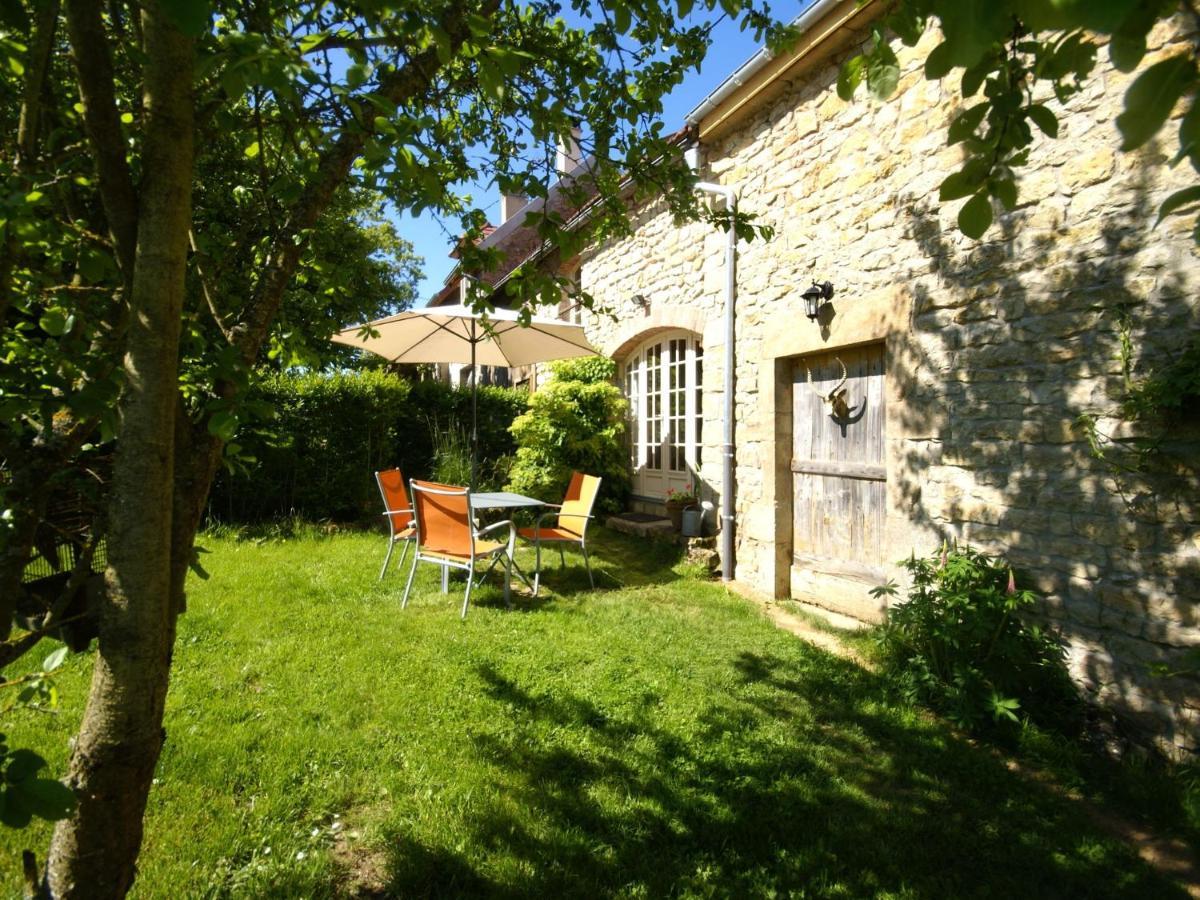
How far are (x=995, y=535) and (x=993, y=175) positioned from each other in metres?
3.13

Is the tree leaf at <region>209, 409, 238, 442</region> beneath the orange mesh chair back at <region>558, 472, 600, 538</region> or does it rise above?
above

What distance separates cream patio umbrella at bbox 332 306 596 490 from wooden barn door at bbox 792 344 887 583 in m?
2.22

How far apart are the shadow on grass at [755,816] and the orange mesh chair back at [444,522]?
1.52m

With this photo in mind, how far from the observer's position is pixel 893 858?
2.28m

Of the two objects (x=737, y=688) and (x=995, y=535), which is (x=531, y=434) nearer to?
(x=737, y=688)

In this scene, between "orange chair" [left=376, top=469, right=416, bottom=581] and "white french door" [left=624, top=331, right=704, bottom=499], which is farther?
"white french door" [left=624, top=331, right=704, bottom=499]

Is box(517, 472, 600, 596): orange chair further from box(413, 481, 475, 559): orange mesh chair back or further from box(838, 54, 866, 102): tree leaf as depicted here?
box(838, 54, 866, 102): tree leaf

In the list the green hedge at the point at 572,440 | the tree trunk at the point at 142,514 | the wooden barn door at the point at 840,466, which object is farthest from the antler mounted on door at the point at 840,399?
the tree trunk at the point at 142,514

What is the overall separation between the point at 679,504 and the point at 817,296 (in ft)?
9.26

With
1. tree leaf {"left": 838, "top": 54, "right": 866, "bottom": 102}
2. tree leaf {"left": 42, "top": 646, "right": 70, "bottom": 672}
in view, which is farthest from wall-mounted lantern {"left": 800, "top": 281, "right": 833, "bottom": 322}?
tree leaf {"left": 42, "top": 646, "right": 70, "bottom": 672}

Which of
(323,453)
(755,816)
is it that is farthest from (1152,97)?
(323,453)

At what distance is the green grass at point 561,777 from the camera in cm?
215

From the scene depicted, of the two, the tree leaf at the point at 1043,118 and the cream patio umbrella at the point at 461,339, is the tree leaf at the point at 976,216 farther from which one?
the cream patio umbrella at the point at 461,339

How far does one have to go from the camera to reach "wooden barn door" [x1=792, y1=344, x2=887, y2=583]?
464cm
